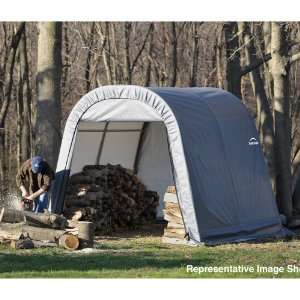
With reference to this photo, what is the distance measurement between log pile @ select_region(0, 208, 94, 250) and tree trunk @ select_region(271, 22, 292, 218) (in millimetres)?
5367

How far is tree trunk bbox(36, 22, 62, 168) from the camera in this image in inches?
693

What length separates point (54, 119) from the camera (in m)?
17.7

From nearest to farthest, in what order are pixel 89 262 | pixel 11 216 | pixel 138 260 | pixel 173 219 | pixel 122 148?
pixel 89 262 → pixel 138 260 → pixel 11 216 → pixel 173 219 → pixel 122 148

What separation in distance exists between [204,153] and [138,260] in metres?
3.27

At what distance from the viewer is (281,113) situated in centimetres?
1828

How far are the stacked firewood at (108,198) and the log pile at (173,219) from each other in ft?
4.99

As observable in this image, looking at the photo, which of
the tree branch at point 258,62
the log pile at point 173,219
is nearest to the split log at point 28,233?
the log pile at point 173,219

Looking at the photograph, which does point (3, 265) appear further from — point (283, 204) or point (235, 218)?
point (283, 204)

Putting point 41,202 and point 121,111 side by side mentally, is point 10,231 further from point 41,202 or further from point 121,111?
point 121,111

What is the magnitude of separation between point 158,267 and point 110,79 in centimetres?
2351

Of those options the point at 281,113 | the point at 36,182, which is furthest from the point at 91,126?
the point at 281,113

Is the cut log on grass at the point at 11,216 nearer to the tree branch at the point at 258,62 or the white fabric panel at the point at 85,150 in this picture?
the white fabric panel at the point at 85,150

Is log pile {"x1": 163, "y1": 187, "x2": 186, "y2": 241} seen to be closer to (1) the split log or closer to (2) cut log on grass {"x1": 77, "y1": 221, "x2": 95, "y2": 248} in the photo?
(2) cut log on grass {"x1": 77, "y1": 221, "x2": 95, "y2": 248}
